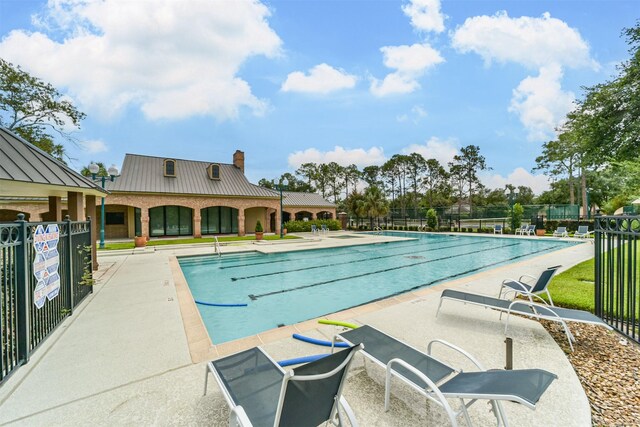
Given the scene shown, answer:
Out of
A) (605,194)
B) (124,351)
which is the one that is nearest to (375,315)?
(124,351)

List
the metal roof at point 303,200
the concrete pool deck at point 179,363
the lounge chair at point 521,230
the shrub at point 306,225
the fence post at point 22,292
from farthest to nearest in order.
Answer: the metal roof at point 303,200
the shrub at point 306,225
the lounge chair at point 521,230
the fence post at point 22,292
the concrete pool deck at point 179,363

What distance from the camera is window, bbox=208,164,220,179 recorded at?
79.4 feet

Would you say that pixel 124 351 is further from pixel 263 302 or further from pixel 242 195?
pixel 242 195

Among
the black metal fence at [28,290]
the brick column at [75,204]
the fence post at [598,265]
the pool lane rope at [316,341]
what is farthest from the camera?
the brick column at [75,204]

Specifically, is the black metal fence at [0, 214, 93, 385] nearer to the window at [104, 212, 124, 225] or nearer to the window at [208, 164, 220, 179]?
the window at [104, 212, 124, 225]

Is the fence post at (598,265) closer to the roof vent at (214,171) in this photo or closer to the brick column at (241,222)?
the brick column at (241,222)

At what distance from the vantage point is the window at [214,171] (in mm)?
24188

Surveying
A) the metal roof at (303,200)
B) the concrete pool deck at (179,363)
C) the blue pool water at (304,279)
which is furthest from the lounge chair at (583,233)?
the metal roof at (303,200)

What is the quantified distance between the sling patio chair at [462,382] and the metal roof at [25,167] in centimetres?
497

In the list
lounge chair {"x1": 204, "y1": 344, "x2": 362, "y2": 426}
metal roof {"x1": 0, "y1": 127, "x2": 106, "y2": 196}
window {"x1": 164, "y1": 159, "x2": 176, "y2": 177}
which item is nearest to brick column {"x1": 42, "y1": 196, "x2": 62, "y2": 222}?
metal roof {"x1": 0, "y1": 127, "x2": 106, "y2": 196}

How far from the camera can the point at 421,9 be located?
33.5ft

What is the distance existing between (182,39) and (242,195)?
14807 millimetres

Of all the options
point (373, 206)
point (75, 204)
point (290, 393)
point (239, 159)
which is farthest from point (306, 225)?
point (290, 393)

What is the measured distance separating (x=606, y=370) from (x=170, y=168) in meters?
25.7
